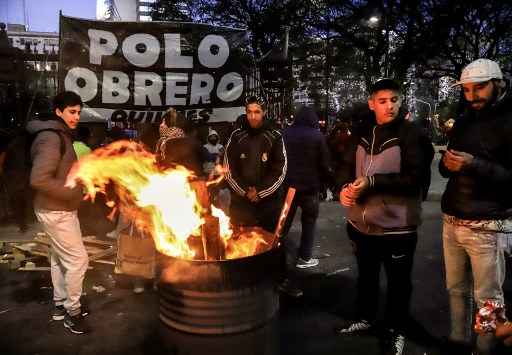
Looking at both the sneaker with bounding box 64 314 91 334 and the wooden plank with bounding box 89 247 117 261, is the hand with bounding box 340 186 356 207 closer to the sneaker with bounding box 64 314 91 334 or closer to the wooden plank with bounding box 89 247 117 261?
the sneaker with bounding box 64 314 91 334

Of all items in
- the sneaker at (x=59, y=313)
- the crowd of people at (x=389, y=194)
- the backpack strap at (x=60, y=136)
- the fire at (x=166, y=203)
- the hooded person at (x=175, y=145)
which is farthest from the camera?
the hooded person at (x=175, y=145)

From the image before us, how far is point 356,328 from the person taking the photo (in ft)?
14.5

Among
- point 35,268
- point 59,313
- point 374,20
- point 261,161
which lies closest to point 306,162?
point 261,161

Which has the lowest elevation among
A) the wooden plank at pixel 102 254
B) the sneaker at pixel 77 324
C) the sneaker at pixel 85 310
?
the sneaker at pixel 85 310

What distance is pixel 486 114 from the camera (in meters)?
3.36

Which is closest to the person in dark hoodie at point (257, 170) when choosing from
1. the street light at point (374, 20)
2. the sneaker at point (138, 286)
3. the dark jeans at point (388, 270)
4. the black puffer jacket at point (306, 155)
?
the black puffer jacket at point (306, 155)

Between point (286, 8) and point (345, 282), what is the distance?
20855 mm

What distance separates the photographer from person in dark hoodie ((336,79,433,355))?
380 centimetres

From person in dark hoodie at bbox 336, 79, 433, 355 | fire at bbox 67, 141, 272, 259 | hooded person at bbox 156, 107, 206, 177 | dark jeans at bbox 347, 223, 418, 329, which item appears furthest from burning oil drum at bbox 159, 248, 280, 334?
hooded person at bbox 156, 107, 206, 177

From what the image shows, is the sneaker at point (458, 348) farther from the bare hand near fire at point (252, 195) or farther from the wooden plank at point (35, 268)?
the wooden plank at point (35, 268)

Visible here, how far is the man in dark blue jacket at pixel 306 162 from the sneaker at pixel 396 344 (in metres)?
2.15

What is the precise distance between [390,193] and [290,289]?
2105 millimetres

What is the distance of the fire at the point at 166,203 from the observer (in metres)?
3.53

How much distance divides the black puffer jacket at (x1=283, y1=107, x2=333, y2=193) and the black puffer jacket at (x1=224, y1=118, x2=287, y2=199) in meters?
0.74
